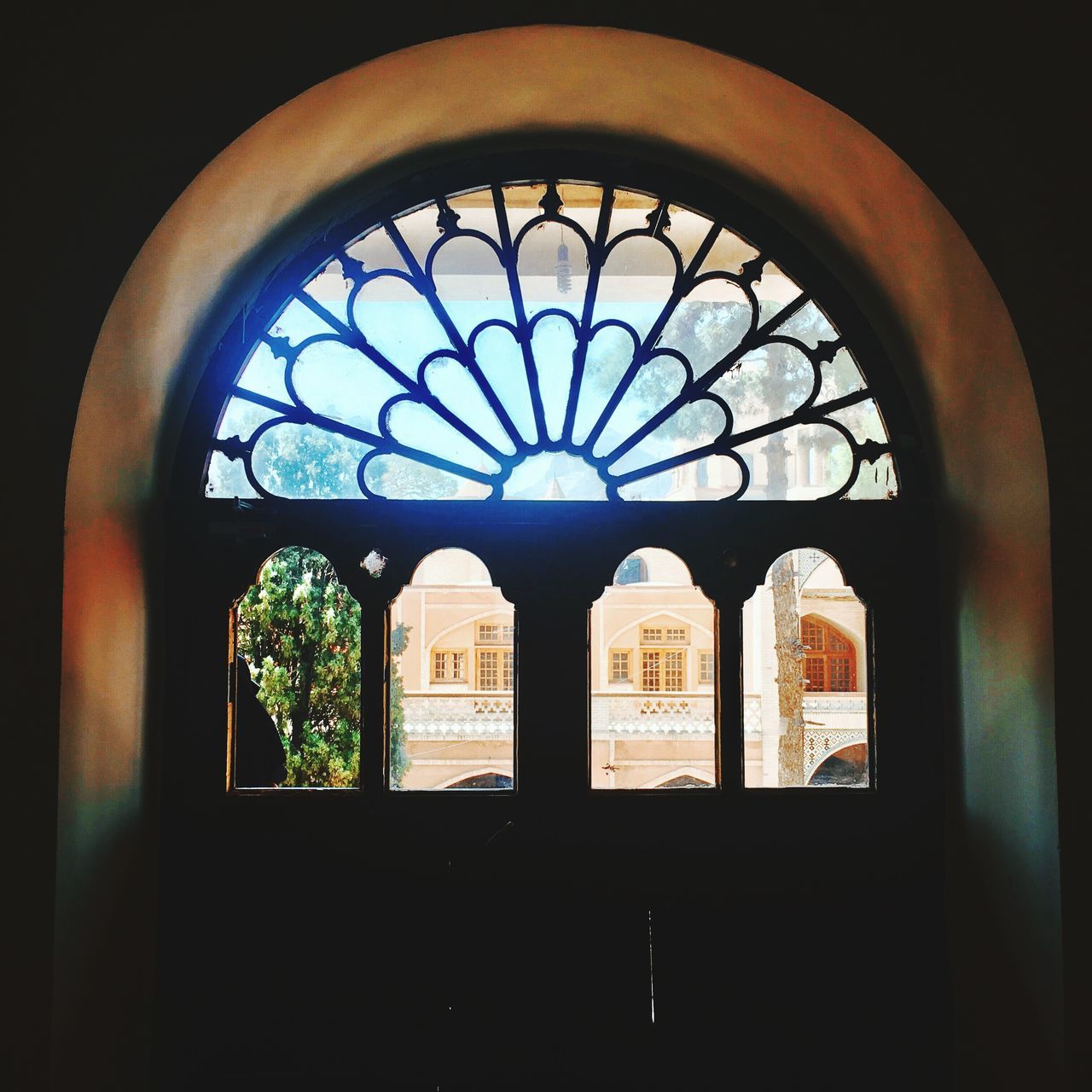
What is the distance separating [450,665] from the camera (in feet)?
14.2

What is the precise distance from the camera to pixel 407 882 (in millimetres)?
2467

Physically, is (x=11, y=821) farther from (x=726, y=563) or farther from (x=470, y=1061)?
(x=726, y=563)

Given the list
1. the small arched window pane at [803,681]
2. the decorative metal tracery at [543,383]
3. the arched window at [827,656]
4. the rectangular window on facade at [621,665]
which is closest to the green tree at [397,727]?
the decorative metal tracery at [543,383]

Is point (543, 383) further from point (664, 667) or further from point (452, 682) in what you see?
point (664, 667)

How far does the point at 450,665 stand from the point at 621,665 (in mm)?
2277

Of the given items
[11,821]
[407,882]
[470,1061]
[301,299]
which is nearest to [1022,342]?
[301,299]

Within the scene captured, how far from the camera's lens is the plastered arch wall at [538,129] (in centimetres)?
203

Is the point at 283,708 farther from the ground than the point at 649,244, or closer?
closer

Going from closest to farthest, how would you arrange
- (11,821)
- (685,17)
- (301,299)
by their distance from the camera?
(11,821), (685,17), (301,299)

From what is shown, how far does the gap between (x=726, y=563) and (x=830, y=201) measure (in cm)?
107

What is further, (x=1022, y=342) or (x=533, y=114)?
(x=533, y=114)

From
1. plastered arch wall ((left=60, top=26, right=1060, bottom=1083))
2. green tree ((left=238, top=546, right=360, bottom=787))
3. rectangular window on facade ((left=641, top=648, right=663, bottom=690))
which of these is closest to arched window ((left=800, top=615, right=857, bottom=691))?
plastered arch wall ((left=60, top=26, right=1060, bottom=1083))

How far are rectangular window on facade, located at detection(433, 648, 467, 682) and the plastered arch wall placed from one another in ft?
6.22

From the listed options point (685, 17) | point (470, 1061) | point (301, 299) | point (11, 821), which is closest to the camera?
point (11, 821)
